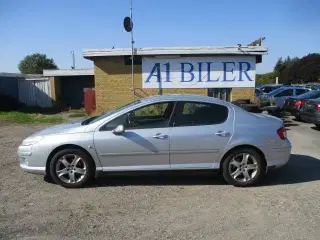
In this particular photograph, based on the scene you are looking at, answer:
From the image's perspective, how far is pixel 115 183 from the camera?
22.0 ft

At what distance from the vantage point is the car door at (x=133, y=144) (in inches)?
249

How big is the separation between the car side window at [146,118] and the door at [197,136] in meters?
0.17

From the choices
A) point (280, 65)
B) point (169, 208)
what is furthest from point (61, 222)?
point (280, 65)

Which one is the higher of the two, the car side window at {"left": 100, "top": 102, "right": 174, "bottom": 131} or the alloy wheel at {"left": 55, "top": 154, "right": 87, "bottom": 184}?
the car side window at {"left": 100, "top": 102, "right": 174, "bottom": 131}

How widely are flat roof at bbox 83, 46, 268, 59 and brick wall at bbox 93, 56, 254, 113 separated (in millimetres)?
401

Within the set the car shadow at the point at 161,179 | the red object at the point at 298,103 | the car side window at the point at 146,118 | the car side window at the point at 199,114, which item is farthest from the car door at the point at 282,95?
the car side window at the point at 146,118

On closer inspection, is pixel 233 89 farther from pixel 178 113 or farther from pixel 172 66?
pixel 178 113

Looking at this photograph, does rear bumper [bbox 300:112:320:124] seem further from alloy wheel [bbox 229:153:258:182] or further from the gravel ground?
alloy wheel [bbox 229:153:258:182]

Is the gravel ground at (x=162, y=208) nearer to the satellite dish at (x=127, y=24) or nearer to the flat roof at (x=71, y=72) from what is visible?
the satellite dish at (x=127, y=24)

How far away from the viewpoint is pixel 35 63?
238 feet

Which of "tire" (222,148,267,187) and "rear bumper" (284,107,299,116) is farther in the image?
"rear bumper" (284,107,299,116)

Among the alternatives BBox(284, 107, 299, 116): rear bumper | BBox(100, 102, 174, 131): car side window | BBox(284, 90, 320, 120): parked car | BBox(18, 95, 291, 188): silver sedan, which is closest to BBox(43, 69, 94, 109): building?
BBox(284, 107, 299, 116): rear bumper

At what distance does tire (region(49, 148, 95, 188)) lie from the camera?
6.39 metres

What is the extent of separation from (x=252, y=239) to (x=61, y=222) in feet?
7.68
